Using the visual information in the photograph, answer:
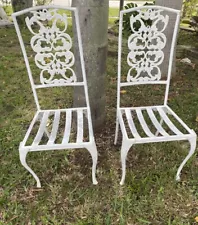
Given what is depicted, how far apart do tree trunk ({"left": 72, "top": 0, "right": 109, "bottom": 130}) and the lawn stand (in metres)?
0.41

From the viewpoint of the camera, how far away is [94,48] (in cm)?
231

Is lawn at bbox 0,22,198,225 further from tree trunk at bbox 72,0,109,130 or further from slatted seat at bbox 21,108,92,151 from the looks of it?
tree trunk at bbox 72,0,109,130

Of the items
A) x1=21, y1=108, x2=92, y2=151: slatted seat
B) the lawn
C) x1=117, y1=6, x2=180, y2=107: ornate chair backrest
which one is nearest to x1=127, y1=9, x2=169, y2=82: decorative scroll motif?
x1=117, y1=6, x2=180, y2=107: ornate chair backrest

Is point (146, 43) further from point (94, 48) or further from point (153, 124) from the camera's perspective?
point (153, 124)

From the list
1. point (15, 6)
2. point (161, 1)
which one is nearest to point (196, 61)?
point (161, 1)

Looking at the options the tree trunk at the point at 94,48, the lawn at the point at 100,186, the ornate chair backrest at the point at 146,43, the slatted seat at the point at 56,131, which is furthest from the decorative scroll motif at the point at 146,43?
the lawn at the point at 100,186

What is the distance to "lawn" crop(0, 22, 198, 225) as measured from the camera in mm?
1980

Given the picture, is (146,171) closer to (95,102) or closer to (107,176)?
(107,176)

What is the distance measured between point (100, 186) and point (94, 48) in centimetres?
116

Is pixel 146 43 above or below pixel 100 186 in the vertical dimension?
above

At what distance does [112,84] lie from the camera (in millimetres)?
3744

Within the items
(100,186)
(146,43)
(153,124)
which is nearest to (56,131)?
(100,186)

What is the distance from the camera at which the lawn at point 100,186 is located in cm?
198

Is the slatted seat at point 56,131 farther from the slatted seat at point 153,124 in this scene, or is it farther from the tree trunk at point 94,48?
the slatted seat at point 153,124
